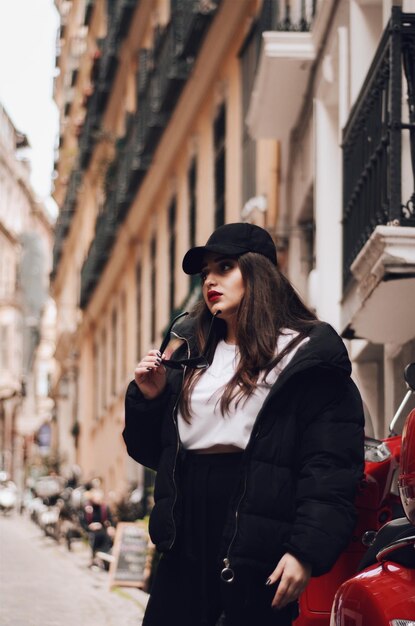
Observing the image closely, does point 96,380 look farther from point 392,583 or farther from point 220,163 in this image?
point 392,583

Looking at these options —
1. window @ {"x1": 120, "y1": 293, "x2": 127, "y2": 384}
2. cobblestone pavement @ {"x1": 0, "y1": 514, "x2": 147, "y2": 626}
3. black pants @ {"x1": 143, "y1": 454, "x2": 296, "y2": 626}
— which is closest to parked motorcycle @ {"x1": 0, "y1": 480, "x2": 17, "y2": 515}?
window @ {"x1": 120, "y1": 293, "x2": 127, "y2": 384}

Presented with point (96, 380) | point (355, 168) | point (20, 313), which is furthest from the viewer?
point (20, 313)

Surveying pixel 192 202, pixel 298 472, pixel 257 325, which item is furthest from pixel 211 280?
pixel 192 202

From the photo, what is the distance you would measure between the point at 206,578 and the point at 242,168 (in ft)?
49.5

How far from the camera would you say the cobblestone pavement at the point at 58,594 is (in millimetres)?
11672

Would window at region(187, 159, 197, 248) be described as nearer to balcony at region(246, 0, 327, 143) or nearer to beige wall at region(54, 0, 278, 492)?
beige wall at region(54, 0, 278, 492)

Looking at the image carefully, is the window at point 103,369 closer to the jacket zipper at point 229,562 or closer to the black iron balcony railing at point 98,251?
the black iron balcony railing at point 98,251

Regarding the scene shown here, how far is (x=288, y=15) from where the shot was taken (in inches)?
587

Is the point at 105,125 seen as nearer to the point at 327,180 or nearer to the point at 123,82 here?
the point at 123,82

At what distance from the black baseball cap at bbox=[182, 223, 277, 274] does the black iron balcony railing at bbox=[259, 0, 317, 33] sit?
32.8 feet

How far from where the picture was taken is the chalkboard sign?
51.3 ft

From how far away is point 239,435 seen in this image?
4168 millimetres

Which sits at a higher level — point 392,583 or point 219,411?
point 219,411

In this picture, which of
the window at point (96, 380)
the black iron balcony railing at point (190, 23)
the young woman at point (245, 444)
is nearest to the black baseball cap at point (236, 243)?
the young woman at point (245, 444)
